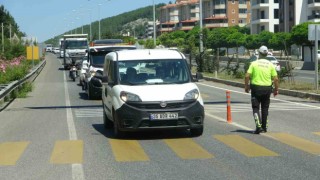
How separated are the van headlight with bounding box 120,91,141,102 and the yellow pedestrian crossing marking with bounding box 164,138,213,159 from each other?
104cm

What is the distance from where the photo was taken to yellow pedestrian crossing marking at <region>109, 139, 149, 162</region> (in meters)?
10.4

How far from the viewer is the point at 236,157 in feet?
33.9

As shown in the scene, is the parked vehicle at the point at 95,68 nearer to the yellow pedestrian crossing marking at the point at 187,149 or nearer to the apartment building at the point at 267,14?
the yellow pedestrian crossing marking at the point at 187,149

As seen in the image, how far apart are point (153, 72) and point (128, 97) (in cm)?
117

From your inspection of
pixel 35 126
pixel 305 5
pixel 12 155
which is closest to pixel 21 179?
pixel 12 155

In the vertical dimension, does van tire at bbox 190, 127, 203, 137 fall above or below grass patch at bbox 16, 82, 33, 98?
below

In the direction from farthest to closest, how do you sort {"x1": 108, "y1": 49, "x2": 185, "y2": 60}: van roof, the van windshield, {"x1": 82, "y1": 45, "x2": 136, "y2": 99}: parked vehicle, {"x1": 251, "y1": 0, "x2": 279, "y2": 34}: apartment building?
1. {"x1": 251, "y1": 0, "x2": 279, "y2": 34}: apartment building
2. {"x1": 82, "y1": 45, "x2": 136, "y2": 99}: parked vehicle
3. {"x1": 108, "y1": 49, "x2": 185, "y2": 60}: van roof
4. the van windshield

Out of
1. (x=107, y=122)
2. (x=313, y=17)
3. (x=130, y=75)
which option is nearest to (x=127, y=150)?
(x=130, y=75)

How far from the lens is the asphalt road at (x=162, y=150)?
9047 millimetres

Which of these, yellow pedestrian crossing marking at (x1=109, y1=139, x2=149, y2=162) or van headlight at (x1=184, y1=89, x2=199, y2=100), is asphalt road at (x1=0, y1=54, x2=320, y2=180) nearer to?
yellow pedestrian crossing marking at (x1=109, y1=139, x2=149, y2=162)

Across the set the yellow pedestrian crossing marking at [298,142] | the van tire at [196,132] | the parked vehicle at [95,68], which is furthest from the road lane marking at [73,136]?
the yellow pedestrian crossing marking at [298,142]

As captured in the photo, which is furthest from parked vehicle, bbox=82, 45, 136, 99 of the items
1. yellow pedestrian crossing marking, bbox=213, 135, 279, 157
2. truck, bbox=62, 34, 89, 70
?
truck, bbox=62, 34, 89, 70

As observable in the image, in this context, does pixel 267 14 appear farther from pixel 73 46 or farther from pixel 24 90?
pixel 24 90

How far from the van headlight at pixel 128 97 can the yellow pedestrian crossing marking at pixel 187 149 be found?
1039mm
